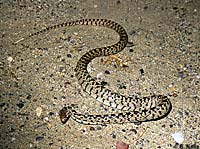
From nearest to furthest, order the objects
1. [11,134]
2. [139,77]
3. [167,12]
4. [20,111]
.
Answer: [11,134] → [20,111] → [139,77] → [167,12]

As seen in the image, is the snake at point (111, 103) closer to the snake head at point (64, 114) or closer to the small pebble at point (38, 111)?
the snake head at point (64, 114)

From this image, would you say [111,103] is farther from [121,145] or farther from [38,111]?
[38,111]

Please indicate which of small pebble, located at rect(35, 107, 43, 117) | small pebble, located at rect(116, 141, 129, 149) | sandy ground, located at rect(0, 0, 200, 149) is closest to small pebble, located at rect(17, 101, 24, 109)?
sandy ground, located at rect(0, 0, 200, 149)

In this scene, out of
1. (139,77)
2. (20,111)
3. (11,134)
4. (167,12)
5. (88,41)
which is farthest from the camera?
(167,12)

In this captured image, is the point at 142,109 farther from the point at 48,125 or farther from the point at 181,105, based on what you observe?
the point at 48,125

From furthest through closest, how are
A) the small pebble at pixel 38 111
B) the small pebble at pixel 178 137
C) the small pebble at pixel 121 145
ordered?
the small pebble at pixel 38 111
the small pebble at pixel 178 137
the small pebble at pixel 121 145

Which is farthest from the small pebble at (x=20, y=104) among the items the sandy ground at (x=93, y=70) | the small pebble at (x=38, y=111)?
the small pebble at (x=38, y=111)

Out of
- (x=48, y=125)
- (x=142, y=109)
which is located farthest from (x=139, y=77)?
(x=48, y=125)
